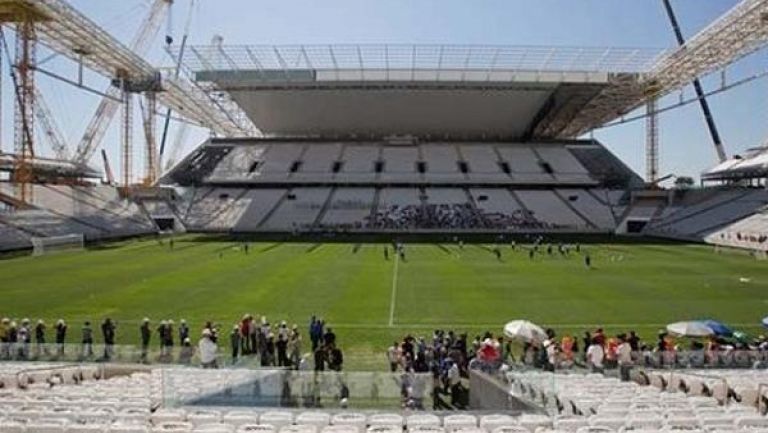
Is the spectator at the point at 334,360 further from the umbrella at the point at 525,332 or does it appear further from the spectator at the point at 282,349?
the umbrella at the point at 525,332

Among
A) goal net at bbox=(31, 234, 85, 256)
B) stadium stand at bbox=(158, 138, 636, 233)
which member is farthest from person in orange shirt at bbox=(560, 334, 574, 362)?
stadium stand at bbox=(158, 138, 636, 233)

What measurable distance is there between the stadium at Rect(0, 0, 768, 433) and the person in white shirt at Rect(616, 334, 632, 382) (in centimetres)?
5

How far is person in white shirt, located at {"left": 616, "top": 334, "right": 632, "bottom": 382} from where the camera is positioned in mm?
16516

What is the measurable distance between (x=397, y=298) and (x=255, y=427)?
943 inches

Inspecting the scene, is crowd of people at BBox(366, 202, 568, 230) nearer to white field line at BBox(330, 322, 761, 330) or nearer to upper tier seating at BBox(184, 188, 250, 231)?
upper tier seating at BBox(184, 188, 250, 231)

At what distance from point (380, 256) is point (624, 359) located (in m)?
34.8

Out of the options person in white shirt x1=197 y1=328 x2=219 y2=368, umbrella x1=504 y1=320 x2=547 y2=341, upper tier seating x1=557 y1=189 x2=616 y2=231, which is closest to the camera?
person in white shirt x1=197 y1=328 x2=219 y2=368

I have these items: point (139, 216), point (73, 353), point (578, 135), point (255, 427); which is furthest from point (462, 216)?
point (255, 427)

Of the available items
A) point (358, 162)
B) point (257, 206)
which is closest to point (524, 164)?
point (358, 162)

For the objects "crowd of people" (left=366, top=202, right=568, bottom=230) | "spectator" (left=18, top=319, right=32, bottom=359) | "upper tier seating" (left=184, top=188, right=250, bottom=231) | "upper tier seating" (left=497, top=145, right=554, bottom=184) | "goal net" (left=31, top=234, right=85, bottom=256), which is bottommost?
"spectator" (left=18, top=319, right=32, bottom=359)

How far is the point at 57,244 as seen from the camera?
57562 millimetres

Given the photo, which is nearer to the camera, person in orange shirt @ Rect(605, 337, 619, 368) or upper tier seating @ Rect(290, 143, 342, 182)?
person in orange shirt @ Rect(605, 337, 619, 368)

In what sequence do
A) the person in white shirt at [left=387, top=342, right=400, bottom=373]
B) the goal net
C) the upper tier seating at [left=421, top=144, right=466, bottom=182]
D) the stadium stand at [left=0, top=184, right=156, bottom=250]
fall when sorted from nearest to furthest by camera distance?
the person in white shirt at [left=387, top=342, right=400, bottom=373] → the goal net → the stadium stand at [left=0, top=184, right=156, bottom=250] → the upper tier seating at [left=421, top=144, right=466, bottom=182]

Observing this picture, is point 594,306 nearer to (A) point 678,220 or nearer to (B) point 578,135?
(A) point 678,220
